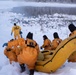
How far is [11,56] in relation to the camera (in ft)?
23.9

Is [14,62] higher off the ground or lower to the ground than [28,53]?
lower

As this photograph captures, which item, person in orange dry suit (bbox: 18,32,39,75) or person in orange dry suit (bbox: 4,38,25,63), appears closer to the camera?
person in orange dry suit (bbox: 18,32,39,75)

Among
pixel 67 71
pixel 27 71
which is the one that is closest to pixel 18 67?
pixel 27 71

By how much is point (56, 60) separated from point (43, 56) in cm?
107

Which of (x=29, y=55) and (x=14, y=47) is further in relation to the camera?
(x=14, y=47)

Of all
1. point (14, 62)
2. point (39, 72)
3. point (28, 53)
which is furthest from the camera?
point (14, 62)

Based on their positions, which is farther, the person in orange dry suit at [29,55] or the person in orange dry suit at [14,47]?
the person in orange dry suit at [14,47]

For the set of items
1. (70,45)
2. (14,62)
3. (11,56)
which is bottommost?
(14,62)

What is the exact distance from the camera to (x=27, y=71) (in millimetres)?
7254

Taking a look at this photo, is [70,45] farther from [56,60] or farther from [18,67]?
[18,67]

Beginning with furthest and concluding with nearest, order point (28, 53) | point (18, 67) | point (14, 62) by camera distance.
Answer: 1. point (14, 62)
2. point (18, 67)
3. point (28, 53)

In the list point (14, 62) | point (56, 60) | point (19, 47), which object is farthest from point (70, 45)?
point (14, 62)

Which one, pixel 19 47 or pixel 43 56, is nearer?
pixel 19 47

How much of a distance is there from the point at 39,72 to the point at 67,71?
82 cm
